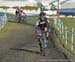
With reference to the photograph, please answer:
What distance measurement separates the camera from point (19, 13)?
44.7m

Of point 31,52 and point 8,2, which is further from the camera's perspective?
point 8,2

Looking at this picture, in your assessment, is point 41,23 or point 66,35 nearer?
point 41,23

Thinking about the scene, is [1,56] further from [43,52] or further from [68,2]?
[68,2]

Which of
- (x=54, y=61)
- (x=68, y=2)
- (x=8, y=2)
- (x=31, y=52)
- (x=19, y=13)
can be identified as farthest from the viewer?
(x=68, y=2)

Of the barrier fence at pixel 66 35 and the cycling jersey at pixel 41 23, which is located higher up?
the cycling jersey at pixel 41 23

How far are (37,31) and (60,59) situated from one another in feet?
6.78

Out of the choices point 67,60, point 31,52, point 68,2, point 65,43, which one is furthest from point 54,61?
point 68,2

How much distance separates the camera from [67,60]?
15.3 m

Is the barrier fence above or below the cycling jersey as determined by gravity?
below

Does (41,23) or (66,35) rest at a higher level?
(41,23)

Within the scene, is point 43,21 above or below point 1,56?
above

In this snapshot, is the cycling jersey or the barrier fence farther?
the barrier fence

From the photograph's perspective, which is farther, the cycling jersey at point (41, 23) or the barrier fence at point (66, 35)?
the barrier fence at point (66, 35)

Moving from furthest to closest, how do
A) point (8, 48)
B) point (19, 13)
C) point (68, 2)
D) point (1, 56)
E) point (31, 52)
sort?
point (68, 2), point (19, 13), point (8, 48), point (31, 52), point (1, 56)
